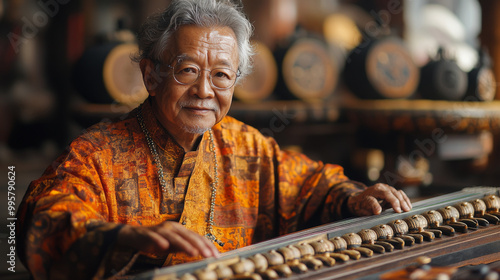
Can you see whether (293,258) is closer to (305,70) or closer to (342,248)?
(342,248)

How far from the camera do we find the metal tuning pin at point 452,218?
5.21ft

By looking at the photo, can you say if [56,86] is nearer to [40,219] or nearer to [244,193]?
[244,193]

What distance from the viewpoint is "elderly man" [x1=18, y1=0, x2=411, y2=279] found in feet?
4.57

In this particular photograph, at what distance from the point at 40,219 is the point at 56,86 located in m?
3.50

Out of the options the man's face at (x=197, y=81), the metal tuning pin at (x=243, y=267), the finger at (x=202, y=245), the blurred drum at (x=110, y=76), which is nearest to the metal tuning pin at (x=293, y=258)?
the metal tuning pin at (x=243, y=267)

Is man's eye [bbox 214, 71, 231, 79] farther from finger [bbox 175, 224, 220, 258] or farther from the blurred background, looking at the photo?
the blurred background

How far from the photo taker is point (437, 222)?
1.62 meters

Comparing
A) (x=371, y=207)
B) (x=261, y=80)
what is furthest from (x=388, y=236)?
(x=261, y=80)

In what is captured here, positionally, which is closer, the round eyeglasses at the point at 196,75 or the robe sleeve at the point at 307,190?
the round eyeglasses at the point at 196,75

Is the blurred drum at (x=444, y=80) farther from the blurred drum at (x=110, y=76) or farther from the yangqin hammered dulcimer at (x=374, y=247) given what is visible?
the yangqin hammered dulcimer at (x=374, y=247)

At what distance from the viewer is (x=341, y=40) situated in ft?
17.9

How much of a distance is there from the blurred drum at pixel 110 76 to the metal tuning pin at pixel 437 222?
2567mm

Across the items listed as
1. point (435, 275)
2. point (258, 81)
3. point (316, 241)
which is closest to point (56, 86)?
point (258, 81)

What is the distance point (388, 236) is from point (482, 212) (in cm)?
43
